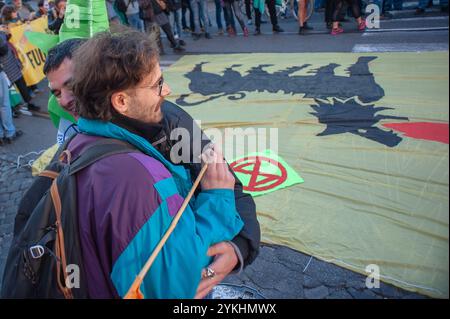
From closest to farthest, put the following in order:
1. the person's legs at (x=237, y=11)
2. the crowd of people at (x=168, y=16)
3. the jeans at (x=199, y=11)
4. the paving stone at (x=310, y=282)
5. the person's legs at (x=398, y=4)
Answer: the paving stone at (x=310, y=282)
the crowd of people at (x=168, y=16)
the person's legs at (x=237, y=11)
the person's legs at (x=398, y=4)
the jeans at (x=199, y=11)

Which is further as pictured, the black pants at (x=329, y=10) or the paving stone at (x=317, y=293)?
the black pants at (x=329, y=10)

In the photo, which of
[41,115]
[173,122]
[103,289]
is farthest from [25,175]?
[103,289]

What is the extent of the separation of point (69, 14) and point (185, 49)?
503 cm

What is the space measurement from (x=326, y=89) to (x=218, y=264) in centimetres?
382

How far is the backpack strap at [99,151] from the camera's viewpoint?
43.1 inches

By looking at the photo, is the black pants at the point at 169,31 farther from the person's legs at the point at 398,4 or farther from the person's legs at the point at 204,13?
the person's legs at the point at 398,4

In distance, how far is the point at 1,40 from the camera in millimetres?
4867

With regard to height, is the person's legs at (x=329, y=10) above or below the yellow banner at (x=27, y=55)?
above

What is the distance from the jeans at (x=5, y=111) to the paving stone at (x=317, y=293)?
4355 mm

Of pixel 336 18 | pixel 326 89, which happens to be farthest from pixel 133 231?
pixel 336 18

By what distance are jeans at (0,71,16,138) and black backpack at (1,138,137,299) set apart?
4284 mm

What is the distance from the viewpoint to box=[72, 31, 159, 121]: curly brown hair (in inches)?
47.3

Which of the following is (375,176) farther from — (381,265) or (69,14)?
(69,14)

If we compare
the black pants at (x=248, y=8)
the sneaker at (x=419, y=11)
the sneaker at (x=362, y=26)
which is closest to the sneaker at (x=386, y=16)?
the sneaker at (x=419, y=11)
